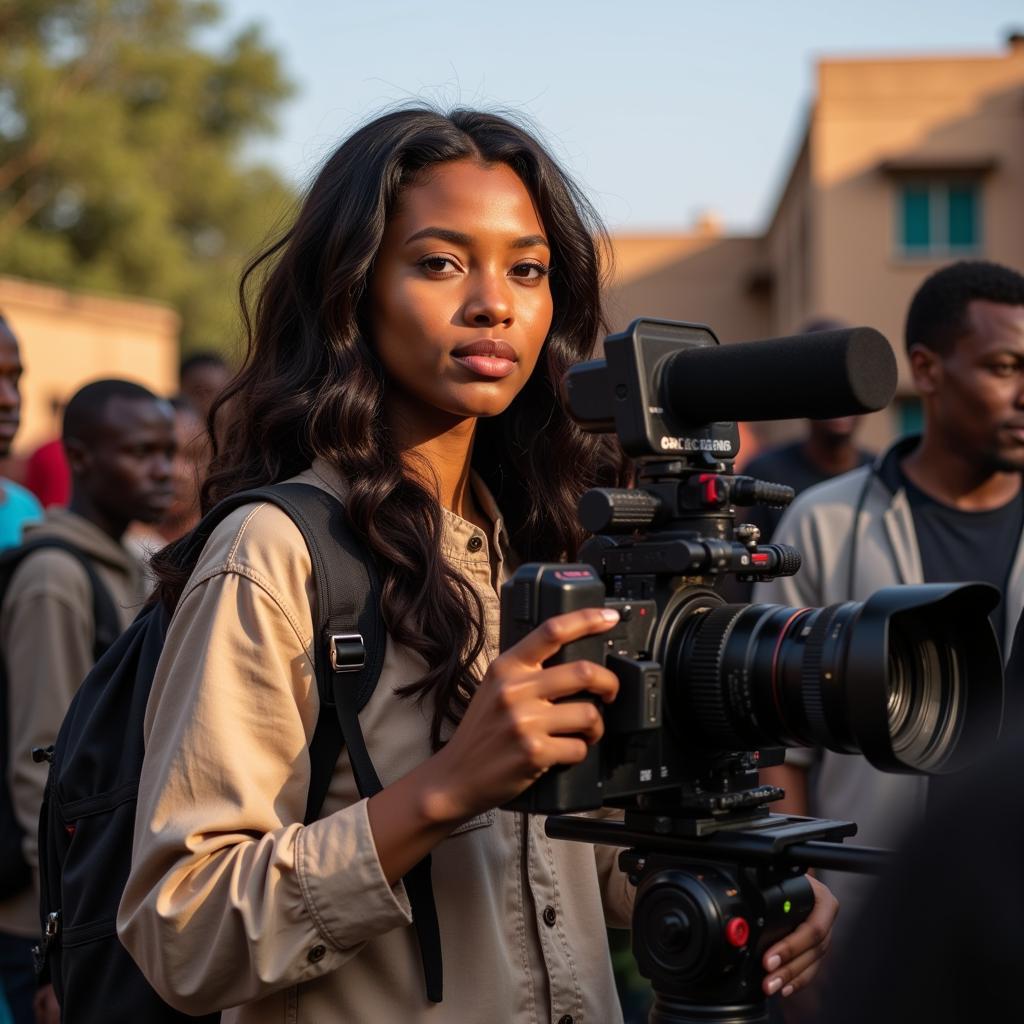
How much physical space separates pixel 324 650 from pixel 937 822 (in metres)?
1.20

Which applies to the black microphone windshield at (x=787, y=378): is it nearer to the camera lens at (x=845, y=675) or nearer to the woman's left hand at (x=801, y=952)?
the camera lens at (x=845, y=675)

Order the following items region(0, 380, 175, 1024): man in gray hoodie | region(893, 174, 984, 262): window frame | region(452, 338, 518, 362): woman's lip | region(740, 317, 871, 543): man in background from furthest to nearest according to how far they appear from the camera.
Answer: region(893, 174, 984, 262): window frame < region(740, 317, 871, 543): man in background < region(0, 380, 175, 1024): man in gray hoodie < region(452, 338, 518, 362): woman's lip

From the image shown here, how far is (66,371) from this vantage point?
70.0ft

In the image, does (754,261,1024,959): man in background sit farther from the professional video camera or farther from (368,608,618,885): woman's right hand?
(368,608,618,885): woman's right hand

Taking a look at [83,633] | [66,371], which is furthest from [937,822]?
[66,371]

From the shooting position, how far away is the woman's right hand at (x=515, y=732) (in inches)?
67.0

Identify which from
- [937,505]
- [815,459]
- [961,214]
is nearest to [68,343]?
[961,214]

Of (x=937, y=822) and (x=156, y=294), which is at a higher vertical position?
(x=156, y=294)

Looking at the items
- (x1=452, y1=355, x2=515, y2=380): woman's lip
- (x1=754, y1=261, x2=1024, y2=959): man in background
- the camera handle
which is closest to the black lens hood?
the camera handle

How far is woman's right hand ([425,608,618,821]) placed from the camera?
67.0 inches

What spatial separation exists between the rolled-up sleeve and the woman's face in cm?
45

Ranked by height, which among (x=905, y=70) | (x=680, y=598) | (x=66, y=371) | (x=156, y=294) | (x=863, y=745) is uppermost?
(x=905, y=70)

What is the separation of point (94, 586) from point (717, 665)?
226cm

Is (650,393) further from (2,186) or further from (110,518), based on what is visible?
(2,186)
